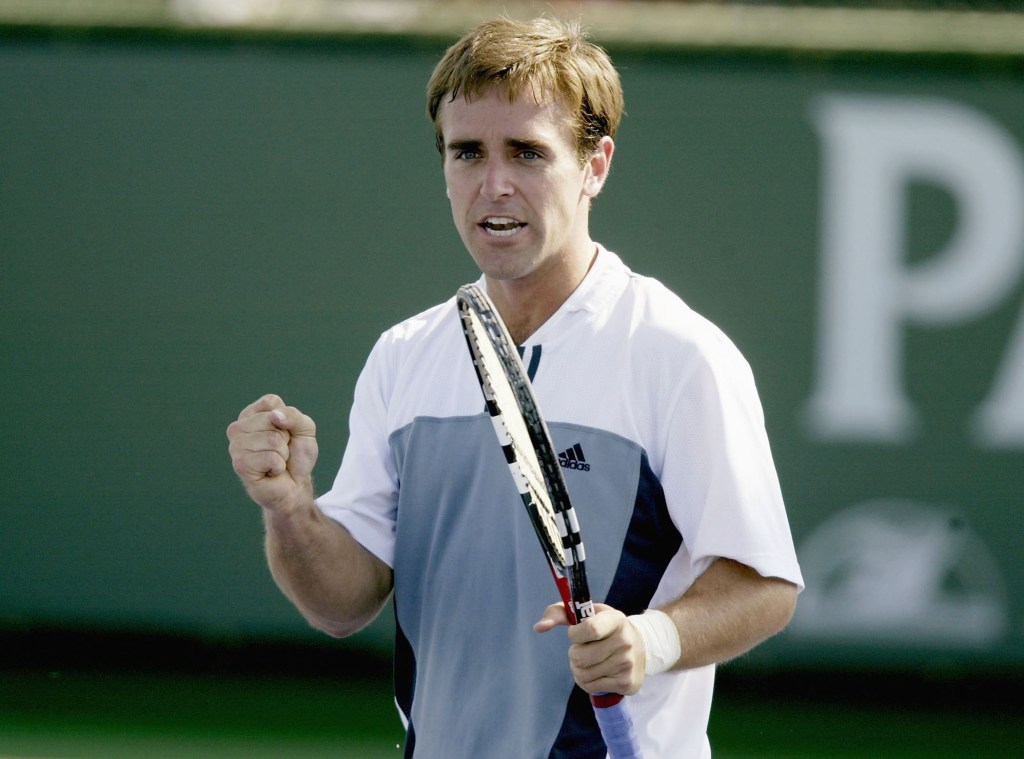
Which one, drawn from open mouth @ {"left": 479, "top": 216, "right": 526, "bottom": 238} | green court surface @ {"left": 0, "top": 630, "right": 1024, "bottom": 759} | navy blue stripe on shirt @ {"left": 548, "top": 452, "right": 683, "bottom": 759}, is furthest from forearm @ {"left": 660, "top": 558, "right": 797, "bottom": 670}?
green court surface @ {"left": 0, "top": 630, "right": 1024, "bottom": 759}

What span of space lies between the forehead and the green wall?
11.5 feet

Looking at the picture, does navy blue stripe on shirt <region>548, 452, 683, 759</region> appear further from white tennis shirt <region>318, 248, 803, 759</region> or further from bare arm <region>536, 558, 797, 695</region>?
bare arm <region>536, 558, 797, 695</region>

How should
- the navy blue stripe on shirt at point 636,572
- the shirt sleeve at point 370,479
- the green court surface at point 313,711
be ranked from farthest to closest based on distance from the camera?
1. the green court surface at point 313,711
2. the shirt sleeve at point 370,479
3. the navy blue stripe on shirt at point 636,572

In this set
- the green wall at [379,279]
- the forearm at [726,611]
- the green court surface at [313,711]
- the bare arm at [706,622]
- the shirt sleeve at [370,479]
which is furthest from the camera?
the green wall at [379,279]

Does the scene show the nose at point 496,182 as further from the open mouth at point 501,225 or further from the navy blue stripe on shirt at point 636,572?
the navy blue stripe on shirt at point 636,572

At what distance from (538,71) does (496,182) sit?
8.5 inches

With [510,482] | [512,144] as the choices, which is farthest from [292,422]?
[512,144]

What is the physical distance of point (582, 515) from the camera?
100 inches

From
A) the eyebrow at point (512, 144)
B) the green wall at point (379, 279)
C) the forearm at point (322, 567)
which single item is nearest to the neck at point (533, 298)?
the eyebrow at point (512, 144)

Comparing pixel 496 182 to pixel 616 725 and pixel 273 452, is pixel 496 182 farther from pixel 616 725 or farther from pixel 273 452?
pixel 616 725

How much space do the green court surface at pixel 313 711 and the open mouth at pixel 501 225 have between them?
3.16 m

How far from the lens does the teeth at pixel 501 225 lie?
2.66m

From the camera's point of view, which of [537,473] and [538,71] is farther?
[538,71]

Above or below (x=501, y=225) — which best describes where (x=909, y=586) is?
below
